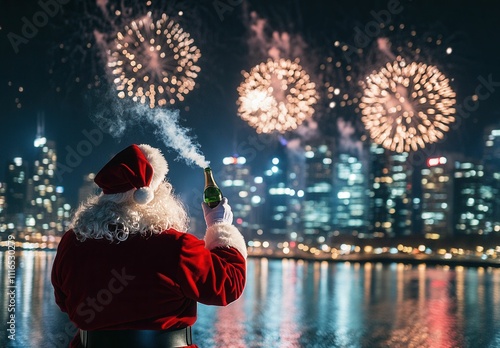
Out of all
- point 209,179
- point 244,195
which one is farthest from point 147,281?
point 244,195

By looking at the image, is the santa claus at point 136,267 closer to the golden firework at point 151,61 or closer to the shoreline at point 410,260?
the golden firework at point 151,61

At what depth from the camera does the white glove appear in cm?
312

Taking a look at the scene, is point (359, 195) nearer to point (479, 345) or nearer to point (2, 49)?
point (2, 49)

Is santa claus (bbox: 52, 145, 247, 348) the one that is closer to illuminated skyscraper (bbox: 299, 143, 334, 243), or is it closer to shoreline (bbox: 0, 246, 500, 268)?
shoreline (bbox: 0, 246, 500, 268)

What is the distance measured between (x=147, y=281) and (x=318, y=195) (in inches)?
5105

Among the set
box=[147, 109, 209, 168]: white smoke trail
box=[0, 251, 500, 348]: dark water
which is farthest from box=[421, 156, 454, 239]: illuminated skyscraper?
box=[147, 109, 209, 168]: white smoke trail

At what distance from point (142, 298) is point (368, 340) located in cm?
1086

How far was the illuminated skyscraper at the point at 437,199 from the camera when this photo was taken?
116375 mm

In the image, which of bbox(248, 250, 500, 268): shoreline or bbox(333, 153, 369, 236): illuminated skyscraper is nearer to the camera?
bbox(248, 250, 500, 268): shoreline

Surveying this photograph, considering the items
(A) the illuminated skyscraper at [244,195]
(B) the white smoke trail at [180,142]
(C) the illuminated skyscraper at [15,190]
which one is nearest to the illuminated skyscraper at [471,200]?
(A) the illuminated skyscraper at [244,195]

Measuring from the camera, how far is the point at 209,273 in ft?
9.02

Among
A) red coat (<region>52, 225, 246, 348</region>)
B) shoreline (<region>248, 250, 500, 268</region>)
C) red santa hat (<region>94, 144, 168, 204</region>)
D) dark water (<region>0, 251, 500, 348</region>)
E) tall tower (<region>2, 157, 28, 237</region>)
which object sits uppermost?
tall tower (<region>2, 157, 28, 237</region>)

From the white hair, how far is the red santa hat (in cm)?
3

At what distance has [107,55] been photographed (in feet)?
62.6
